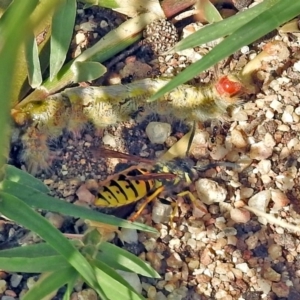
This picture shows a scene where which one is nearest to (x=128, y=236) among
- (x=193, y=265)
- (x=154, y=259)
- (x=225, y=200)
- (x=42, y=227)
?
(x=154, y=259)

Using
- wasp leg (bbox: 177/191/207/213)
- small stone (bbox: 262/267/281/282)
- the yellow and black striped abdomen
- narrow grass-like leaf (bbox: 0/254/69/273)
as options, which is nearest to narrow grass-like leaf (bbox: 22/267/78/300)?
narrow grass-like leaf (bbox: 0/254/69/273)

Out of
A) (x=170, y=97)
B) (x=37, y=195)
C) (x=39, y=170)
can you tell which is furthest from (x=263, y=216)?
(x=37, y=195)

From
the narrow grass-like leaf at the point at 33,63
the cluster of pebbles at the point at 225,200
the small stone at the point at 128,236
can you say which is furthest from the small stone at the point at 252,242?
the narrow grass-like leaf at the point at 33,63

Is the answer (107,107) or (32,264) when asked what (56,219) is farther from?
(32,264)

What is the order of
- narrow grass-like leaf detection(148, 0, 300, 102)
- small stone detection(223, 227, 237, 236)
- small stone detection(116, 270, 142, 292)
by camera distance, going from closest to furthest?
narrow grass-like leaf detection(148, 0, 300, 102) → small stone detection(116, 270, 142, 292) → small stone detection(223, 227, 237, 236)

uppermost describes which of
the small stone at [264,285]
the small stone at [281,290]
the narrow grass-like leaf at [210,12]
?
the narrow grass-like leaf at [210,12]

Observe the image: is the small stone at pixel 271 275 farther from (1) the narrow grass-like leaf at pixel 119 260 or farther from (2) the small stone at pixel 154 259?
(1) the narrow grass-like leaf at pixel 119 260

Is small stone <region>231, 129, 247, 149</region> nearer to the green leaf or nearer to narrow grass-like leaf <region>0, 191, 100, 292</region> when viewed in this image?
the green leaf
